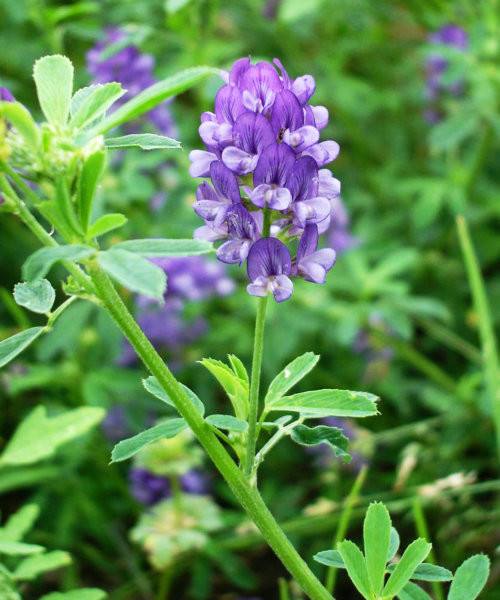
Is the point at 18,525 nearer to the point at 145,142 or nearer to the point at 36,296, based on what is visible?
the point at 36,296

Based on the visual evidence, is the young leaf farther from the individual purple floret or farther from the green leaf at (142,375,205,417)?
the individual purple floret

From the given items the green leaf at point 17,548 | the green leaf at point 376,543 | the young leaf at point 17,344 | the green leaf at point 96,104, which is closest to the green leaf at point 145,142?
the green leaf at point 96,104

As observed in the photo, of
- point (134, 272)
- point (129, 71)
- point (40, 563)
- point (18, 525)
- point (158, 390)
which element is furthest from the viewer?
point (129, 71)

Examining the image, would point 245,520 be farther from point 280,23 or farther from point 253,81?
point 280,23

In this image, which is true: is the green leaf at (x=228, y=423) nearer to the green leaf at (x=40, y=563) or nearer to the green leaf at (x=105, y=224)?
the green leaf at (x=105, y=224)

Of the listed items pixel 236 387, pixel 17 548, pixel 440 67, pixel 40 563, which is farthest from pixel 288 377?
pixel 440 67

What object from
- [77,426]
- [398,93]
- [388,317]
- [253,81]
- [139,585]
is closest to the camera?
[253,81]

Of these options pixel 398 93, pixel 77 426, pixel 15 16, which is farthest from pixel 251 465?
pixel 398 93
